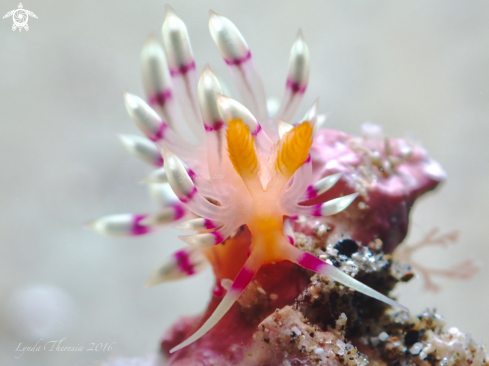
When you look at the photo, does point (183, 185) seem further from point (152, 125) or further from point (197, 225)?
point (152, 125)

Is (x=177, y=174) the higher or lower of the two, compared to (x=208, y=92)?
lower

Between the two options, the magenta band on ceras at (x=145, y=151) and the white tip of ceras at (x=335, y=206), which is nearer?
the white tip of ceras at (x=335, y=206)

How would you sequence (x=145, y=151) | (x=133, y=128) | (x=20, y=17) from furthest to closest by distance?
(x=133, y=128) < (x=20, y=17) < (x=145, y=151)

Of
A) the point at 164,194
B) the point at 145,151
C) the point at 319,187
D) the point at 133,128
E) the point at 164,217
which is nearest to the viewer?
the point at 319,187

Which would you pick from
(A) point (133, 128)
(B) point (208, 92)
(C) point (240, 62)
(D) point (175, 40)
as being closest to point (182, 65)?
(D) point (175, 40)

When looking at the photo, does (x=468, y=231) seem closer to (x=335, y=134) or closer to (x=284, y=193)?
(x=335, y=134)

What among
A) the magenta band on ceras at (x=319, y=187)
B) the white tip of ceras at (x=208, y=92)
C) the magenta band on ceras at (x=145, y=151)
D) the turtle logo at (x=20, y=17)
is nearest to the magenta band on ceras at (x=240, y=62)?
the white tip of ceras at (x=208, y=92)

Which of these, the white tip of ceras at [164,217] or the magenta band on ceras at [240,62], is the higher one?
the magenta band on ceras at [240,62]

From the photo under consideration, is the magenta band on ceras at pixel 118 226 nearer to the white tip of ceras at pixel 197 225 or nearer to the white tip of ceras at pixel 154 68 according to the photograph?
the white tip of ceras at pixel 197 225

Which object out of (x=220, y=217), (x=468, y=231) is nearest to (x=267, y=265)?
(x=220, y=217)
